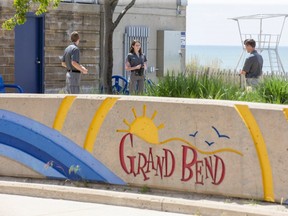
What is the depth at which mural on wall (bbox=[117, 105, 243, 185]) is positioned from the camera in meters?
10.4

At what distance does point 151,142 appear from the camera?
10.9 metres

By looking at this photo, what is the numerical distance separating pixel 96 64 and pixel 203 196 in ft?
54.1

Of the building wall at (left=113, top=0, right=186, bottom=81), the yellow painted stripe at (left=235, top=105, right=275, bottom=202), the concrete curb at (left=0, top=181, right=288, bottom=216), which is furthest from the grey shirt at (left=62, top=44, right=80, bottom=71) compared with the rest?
the building wall at (left=113, top=0, right=186, bottom=81)

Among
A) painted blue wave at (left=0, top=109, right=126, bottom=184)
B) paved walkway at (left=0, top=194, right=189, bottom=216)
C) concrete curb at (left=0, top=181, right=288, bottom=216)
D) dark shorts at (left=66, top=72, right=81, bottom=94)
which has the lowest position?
paved walkway at (left=0, top=194, right=189, bottom=216)

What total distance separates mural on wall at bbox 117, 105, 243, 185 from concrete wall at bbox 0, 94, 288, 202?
11 millimetres

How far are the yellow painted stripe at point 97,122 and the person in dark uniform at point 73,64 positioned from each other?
6.22m

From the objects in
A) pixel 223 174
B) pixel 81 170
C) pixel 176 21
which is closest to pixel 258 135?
pixel 223 174

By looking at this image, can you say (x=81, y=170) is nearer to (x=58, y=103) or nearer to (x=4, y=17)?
(x=58, y=103)

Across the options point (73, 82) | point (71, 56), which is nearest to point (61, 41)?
point (73, 82)

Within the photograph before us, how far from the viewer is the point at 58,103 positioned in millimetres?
11602

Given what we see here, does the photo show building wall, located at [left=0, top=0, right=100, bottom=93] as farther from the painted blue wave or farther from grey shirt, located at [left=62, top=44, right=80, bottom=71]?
the painted blue wave

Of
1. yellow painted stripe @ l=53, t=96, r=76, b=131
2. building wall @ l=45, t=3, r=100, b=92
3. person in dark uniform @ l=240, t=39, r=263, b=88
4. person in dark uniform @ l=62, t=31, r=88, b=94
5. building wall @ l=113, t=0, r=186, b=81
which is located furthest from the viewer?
building wall @ l=113, t=0, r=186, b=81

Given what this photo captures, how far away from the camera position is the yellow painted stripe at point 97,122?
11.2 metres

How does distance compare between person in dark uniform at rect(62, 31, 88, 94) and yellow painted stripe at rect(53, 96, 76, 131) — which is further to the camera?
person in dark uniform at rect(62, 31, 88, 94)
